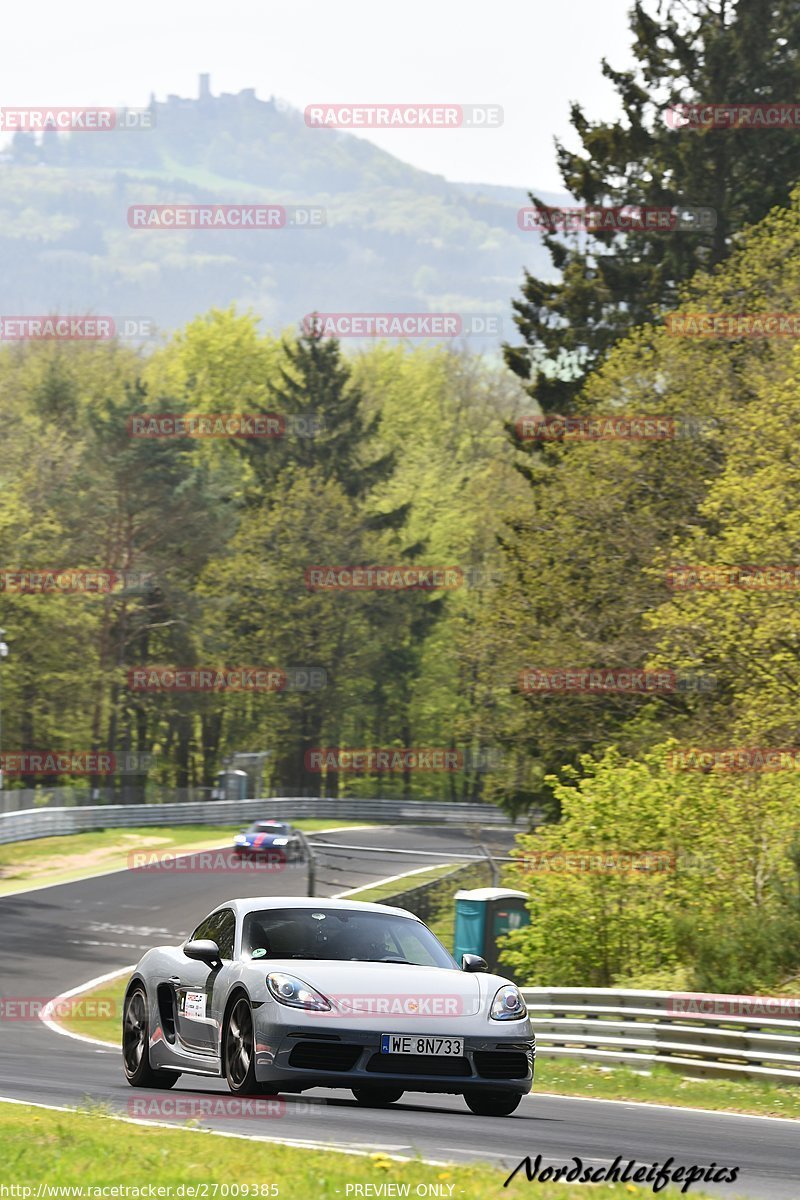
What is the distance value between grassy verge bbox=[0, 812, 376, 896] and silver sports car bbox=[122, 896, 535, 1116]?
32.7 m

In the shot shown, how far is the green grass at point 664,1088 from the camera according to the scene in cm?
1455

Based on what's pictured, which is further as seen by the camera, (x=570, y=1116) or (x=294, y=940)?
(x=570, y=1116)

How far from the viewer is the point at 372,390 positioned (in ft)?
308

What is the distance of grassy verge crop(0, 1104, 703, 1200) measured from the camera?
7.61m

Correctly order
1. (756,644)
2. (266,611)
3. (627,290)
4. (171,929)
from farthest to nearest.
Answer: (266,611) → (627,290) → (171,929) → (756,644)

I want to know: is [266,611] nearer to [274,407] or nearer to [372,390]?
[274,407]

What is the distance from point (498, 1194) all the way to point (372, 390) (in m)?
87.5

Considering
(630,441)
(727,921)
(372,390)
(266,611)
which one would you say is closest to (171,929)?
(630,441)

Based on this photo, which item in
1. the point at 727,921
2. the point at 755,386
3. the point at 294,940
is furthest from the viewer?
the point at 755,386

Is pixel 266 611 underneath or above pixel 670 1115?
above

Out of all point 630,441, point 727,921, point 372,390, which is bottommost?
point 727,921
